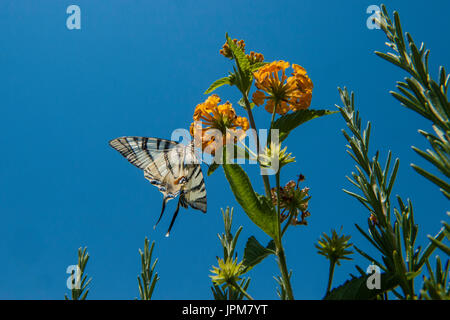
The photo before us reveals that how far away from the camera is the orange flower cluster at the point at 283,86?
1.71 meters

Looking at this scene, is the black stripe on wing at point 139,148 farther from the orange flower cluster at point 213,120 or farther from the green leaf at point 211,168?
the green leaf at point 211,168

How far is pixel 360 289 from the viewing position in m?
0.97

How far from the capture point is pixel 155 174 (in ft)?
7.22

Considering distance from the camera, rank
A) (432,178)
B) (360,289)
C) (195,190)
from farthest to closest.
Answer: (195,190) < (360,289) < (432,178)

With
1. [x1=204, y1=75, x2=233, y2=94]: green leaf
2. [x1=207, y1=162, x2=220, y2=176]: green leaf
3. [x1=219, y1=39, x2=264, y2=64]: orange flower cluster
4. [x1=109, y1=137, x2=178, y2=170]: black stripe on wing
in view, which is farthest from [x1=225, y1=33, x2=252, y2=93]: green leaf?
[x1=109, y1=137, x2=178, y2=170]: black stripe on wing

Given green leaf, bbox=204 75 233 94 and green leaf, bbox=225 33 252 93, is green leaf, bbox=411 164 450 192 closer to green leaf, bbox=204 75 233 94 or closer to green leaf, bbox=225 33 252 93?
green leaf, bbox=225 33 252 93

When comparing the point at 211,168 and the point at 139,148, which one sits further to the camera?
the point at 139,148

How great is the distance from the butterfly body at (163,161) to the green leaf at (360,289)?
3.41 ft

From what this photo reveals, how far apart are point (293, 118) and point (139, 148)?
119 cm

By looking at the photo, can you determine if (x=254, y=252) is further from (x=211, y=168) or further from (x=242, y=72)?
(x=242, y=72)

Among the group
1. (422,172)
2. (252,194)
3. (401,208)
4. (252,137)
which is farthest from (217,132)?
(422,172)

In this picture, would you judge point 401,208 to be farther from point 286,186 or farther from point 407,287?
point 286,186

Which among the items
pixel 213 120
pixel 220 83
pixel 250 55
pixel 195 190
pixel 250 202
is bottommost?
pixel 250 202

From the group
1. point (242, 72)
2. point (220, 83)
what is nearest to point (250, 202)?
point (242, 72)
